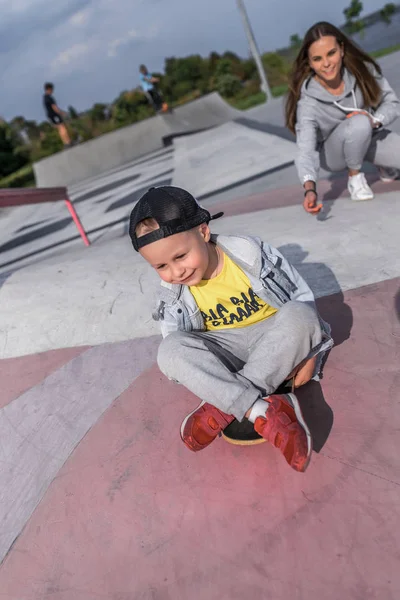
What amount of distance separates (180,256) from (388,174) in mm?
3160

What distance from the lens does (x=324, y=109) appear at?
400cm

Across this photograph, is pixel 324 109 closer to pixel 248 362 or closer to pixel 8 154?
pixel 248 362

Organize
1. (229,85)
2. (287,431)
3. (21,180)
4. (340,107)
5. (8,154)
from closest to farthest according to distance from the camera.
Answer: (287,431), (340,107), (21,180), (229,85), (8,154)

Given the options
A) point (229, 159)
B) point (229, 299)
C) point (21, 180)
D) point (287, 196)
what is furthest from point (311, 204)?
point (21, 180)

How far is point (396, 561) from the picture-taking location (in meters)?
1.47

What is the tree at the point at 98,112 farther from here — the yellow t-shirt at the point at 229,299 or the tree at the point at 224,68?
the yellow t-shirt at the point at 229,299

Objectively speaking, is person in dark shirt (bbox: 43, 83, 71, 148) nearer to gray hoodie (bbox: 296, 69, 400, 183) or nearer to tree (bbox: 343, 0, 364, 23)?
gray hoodie (bbox: 296, 69, 400, 183)

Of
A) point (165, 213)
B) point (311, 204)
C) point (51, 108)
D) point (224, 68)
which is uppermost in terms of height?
point (51, 108)

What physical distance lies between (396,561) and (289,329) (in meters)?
0.84

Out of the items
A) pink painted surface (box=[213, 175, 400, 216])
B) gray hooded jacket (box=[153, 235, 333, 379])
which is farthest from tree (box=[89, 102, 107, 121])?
gray hooded jacket (box=[153, 235, 333, 379])

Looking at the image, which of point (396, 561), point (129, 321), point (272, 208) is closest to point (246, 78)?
point (272, 208)

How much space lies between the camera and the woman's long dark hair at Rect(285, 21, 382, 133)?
366 centimetres

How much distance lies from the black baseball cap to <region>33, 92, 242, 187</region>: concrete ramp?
13.7 meters

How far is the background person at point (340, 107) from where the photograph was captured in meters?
3.71
